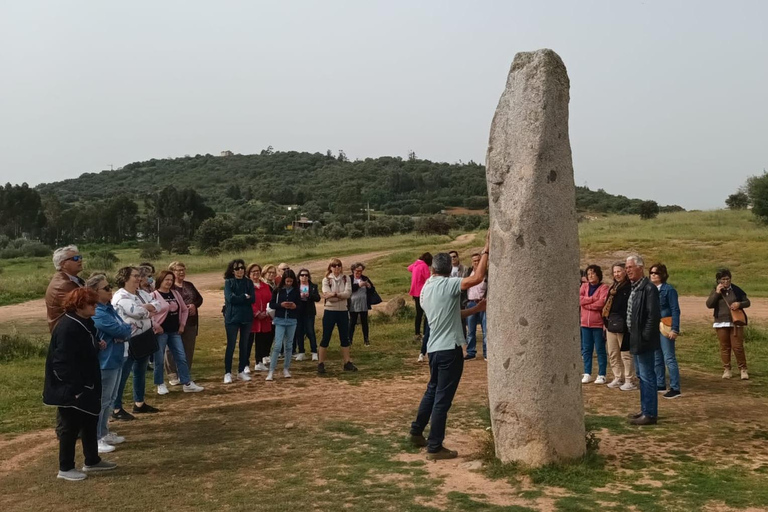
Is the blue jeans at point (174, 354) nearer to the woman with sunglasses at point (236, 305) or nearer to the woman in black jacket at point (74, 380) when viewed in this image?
the woman with sunglasses at point (236, 305)

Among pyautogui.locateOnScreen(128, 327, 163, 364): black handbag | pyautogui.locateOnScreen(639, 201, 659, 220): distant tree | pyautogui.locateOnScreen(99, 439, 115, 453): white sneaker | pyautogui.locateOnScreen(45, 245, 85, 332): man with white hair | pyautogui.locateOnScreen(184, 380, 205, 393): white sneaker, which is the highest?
pyautogui.locateOnScreen(639, 201, 659, 220): distant tree

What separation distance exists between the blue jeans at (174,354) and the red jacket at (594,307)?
19.5 feet

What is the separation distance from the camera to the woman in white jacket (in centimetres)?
835

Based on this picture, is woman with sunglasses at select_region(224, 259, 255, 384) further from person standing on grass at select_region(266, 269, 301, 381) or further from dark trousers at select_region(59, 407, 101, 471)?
dark trousers at select_region(59, 407, 101, 471)

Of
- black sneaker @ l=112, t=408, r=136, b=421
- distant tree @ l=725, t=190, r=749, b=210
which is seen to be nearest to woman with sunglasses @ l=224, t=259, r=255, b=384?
black sneaker @ l=112, t=408, r=136, b=421

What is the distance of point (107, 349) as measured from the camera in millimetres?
7270

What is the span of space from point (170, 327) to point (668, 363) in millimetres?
6919

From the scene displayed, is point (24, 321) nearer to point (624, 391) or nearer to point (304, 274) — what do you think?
point (304, 274)

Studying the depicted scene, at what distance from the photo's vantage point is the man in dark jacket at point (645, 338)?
7480mm

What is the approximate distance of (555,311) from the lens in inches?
239

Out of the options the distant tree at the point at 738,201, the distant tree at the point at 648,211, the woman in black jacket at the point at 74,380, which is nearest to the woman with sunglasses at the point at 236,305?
the woman in black jacket at the point at 74,380

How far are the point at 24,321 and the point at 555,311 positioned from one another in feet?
58.2

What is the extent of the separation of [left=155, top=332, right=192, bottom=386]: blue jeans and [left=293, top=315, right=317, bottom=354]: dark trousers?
300 cm

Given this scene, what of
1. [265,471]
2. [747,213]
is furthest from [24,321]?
[747,213]
